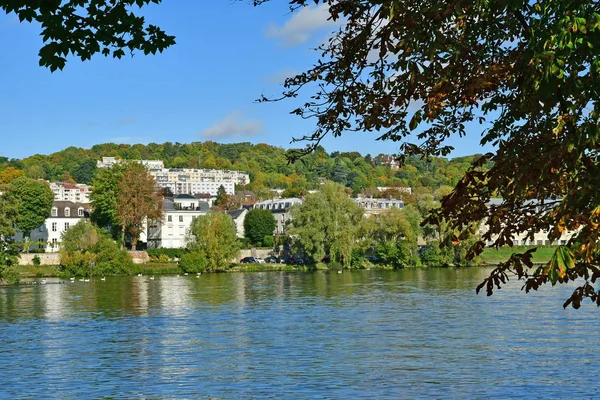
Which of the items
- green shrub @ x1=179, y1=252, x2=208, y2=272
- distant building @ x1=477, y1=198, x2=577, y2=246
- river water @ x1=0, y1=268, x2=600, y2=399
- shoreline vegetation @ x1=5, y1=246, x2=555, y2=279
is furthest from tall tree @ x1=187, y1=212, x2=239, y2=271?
river water @ x1=0, y1=268, x2=600, y2=399

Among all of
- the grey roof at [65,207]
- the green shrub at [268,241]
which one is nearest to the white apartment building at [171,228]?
the green shrub at [268,241]

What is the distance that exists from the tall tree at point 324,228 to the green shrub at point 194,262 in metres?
7.70

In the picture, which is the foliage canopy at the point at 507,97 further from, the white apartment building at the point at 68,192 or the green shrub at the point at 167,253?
the white apartment building at the point at 68,192

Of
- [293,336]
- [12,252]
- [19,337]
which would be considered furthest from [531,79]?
[12,252]

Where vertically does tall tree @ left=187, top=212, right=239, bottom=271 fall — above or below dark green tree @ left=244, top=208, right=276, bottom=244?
below

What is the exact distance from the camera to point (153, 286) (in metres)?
53.9

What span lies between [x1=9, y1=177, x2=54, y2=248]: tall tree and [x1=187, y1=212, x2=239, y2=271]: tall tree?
69.7ft

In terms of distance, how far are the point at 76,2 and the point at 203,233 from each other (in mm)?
66635

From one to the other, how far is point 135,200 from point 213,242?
11.5m

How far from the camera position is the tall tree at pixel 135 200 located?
80375 mm

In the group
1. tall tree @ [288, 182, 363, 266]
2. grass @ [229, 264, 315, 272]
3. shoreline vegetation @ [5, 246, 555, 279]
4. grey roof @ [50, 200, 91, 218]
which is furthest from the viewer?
grey roof @ [50, 200, 91, 218]

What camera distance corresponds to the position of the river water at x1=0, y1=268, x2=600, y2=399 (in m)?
18.4

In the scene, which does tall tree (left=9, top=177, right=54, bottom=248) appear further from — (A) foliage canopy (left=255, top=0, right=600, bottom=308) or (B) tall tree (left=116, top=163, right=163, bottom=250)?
(A) foliage canopy (left=255, top=0, right=600, bottom=308)

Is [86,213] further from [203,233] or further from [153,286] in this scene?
[153,286]
